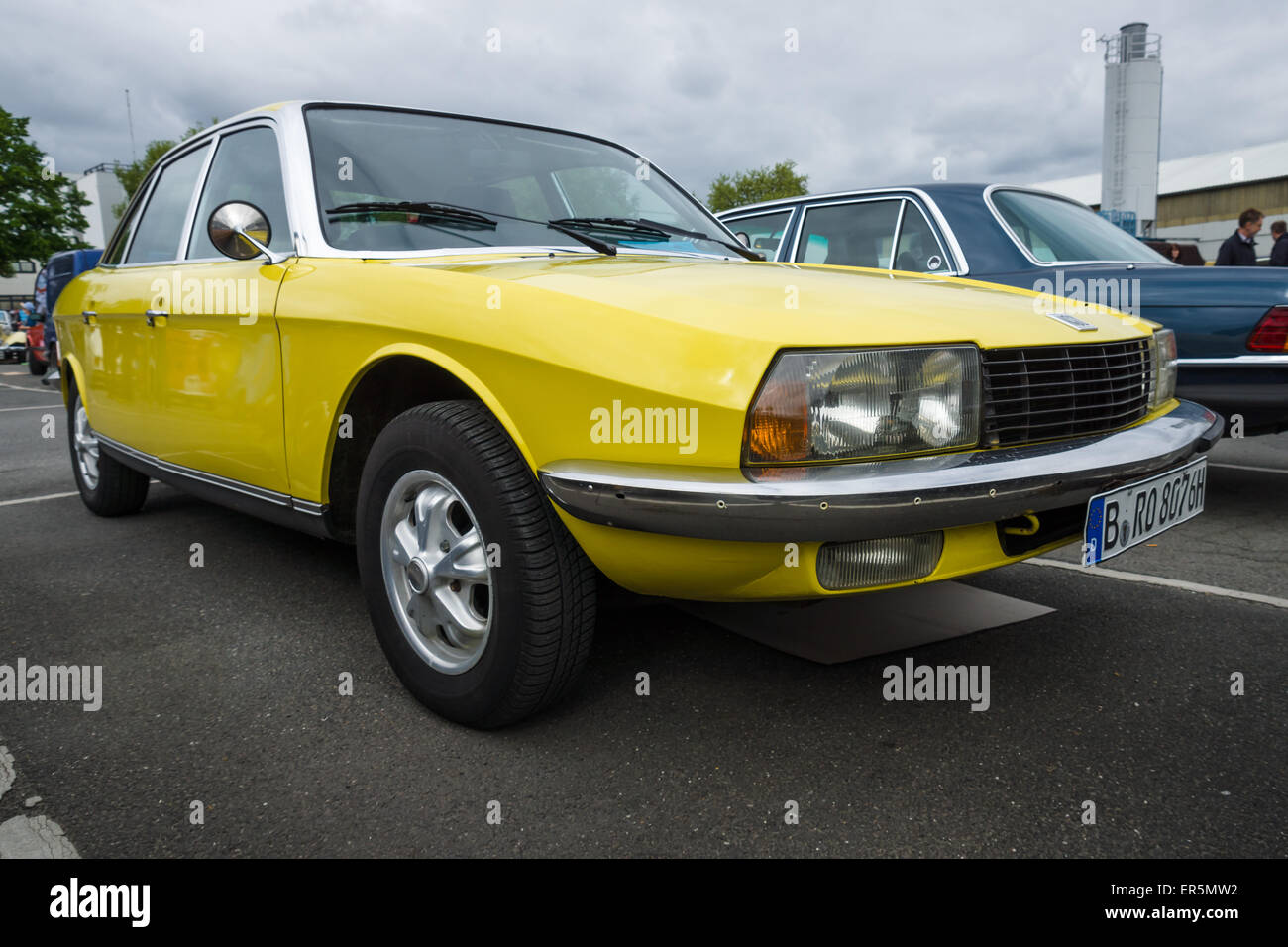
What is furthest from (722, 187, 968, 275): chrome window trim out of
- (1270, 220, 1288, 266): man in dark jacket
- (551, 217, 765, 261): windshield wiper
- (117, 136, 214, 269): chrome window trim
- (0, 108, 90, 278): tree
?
(0, 108, 90, 278): tree

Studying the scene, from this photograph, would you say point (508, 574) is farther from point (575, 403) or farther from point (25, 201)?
→ point (25, 201)

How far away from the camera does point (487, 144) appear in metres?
3.06

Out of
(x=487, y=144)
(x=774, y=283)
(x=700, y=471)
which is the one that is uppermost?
(x=487, y=144)

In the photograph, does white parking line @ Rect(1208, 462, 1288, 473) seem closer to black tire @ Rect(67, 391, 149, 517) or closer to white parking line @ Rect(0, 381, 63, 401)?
black tire @ Rect(67, 391, 149, 517)

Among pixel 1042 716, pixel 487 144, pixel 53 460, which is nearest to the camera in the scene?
pixel 1042 716

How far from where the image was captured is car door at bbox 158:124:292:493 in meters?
2.71

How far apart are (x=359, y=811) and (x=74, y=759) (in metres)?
0.76

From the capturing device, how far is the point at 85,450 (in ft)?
15.1

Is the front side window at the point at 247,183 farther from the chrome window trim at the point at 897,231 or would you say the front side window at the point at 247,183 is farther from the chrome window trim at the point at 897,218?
the chrome window trim at the point at 897,231

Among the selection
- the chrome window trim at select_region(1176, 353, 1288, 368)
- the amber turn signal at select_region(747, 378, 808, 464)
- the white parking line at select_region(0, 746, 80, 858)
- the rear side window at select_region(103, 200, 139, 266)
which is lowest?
the white parking line at select_region(0, 746, 80, 858)

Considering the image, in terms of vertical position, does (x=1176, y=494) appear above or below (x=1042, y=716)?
above

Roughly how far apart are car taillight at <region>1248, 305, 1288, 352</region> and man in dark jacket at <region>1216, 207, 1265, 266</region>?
5226 millimetres
